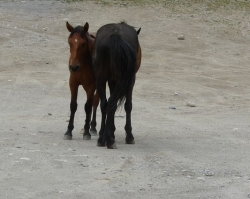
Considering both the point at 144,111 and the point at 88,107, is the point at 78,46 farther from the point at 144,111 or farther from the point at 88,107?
the point at 144,111

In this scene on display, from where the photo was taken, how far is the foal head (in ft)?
37.8

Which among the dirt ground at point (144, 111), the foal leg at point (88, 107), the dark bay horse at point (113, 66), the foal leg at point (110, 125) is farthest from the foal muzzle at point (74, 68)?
the dirt ground at point (144, 111)

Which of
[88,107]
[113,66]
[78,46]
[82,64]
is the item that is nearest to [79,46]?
[78,46]

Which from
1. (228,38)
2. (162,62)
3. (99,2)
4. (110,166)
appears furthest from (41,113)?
(99,2)

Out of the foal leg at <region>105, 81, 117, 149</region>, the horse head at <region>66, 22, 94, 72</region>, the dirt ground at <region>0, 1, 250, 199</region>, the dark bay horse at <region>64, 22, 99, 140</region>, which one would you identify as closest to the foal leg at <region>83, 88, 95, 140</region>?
the dark bay horse at <region>64, 22, 99, 140</region>

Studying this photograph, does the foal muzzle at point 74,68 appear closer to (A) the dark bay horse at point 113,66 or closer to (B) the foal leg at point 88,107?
(A) the dark bay horse at point 113,66

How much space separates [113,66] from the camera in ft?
36.2

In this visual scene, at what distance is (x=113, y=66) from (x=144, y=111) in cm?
497

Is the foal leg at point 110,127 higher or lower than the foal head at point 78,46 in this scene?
lower

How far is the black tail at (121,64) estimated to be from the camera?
1098cm

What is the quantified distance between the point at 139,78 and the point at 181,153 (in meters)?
9.97

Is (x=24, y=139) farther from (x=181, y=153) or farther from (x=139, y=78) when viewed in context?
(x=139, y=78)

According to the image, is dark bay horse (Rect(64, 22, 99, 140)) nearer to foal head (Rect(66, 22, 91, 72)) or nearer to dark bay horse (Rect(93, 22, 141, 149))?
foal head (Rect(66, 22, 91, 72))

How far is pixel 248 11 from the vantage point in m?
31.7
